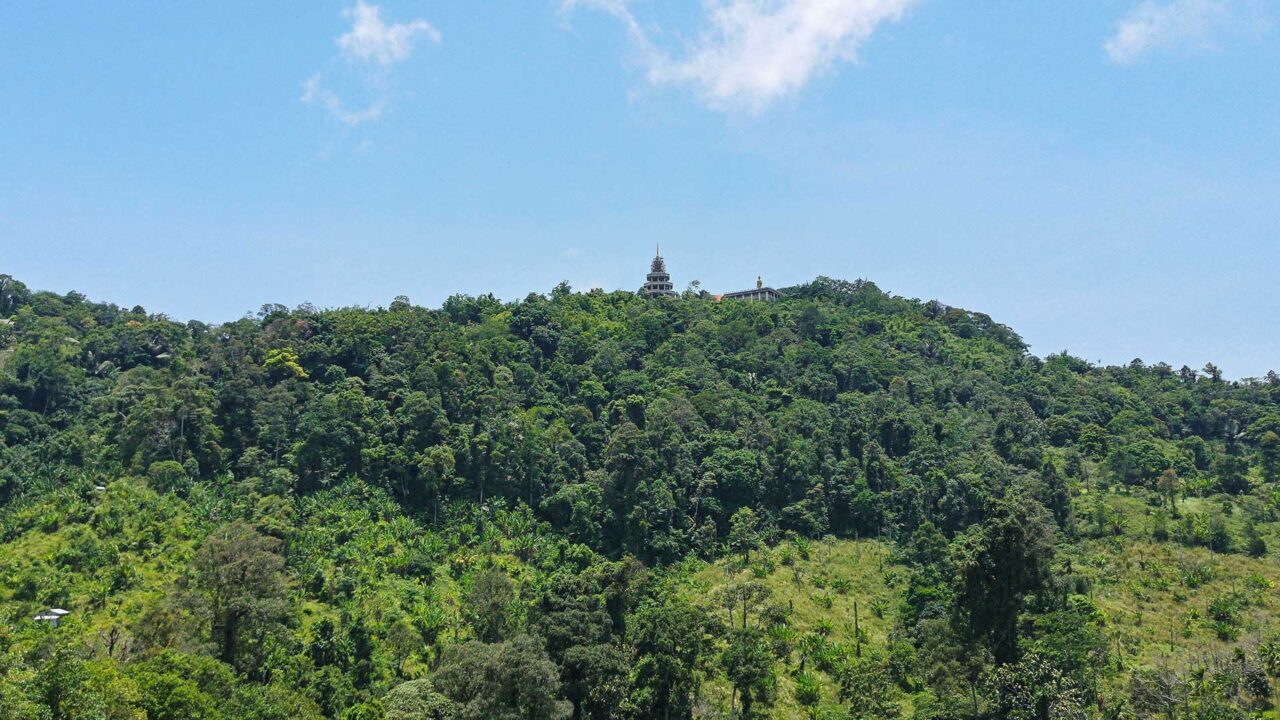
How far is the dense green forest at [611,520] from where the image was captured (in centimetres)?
3947

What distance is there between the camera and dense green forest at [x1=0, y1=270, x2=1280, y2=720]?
129 ft

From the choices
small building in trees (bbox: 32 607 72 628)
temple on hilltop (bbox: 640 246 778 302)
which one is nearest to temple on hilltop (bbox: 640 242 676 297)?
temple on hilltop (bbox: 640 246 778 302)

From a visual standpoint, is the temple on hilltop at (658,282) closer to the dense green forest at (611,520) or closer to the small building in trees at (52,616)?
the dense green forest at (611,520)

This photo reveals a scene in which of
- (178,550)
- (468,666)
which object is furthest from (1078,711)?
(178,550)

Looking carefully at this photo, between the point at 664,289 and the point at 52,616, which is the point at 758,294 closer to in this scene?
the point at 664,289

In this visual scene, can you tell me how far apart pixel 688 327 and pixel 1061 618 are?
55562mm

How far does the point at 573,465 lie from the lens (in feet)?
217

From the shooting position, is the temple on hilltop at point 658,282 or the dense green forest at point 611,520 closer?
the dense green forest at point 611,520

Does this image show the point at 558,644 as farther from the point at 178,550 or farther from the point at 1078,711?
the point at 178,550

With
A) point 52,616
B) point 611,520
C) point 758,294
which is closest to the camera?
point 52,616

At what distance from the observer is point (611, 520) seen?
5950 centimetres

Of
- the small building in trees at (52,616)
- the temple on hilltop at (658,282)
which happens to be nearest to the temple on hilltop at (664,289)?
the temple on hilltop at (658,282)

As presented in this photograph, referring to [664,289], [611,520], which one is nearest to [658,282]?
[664,289]

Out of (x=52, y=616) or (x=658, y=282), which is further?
(x=658, y=282)
